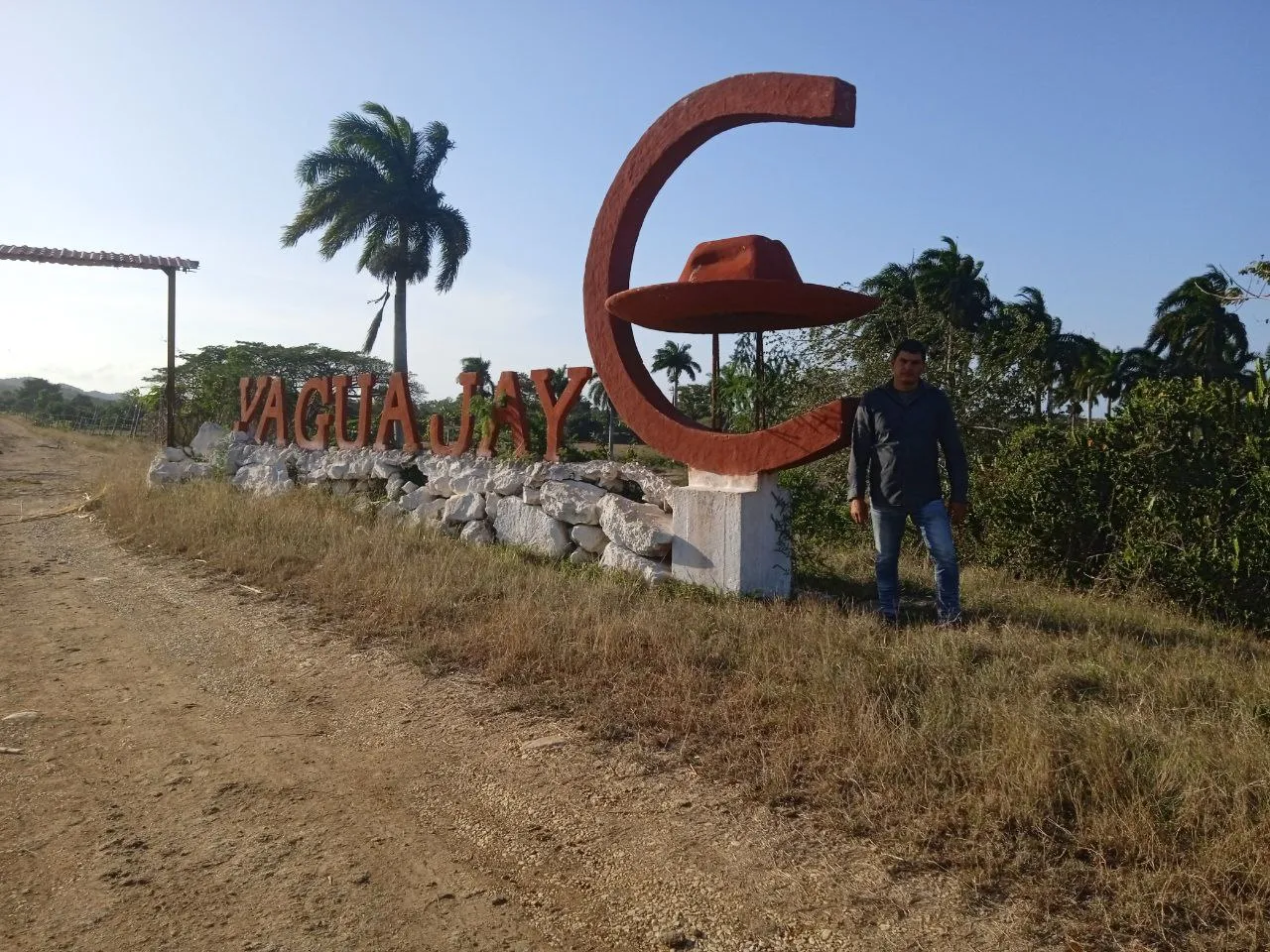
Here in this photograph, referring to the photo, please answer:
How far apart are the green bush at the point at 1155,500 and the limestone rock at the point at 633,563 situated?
345cm

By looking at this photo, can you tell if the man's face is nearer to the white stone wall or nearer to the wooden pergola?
the white stone wall

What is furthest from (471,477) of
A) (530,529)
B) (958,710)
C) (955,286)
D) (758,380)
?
(955,286)

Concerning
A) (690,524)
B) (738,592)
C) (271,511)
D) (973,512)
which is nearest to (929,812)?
(738,592)

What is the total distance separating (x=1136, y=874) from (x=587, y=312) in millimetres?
5809

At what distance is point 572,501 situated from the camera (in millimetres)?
7289

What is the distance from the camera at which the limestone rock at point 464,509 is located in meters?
8.42

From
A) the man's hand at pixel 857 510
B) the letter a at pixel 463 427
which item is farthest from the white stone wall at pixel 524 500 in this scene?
the man's hand at pixel 857 510

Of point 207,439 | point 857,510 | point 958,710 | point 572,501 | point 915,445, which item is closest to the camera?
point 958,710

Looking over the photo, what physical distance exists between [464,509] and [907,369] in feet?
15.6

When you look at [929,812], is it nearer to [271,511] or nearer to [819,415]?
[819,415]

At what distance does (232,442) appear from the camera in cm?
1409

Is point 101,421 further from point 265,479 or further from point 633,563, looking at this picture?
point 633,563

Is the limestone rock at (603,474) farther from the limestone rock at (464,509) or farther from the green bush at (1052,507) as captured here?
the green bush at (1052,507)

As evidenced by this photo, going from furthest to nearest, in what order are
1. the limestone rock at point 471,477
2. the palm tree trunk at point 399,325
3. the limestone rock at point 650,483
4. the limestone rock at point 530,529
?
the palm tree trunk at point 399,325
the limestone rock at point 471,477
the limestone rock at point 530,529
the limestone rock at point 650,483
